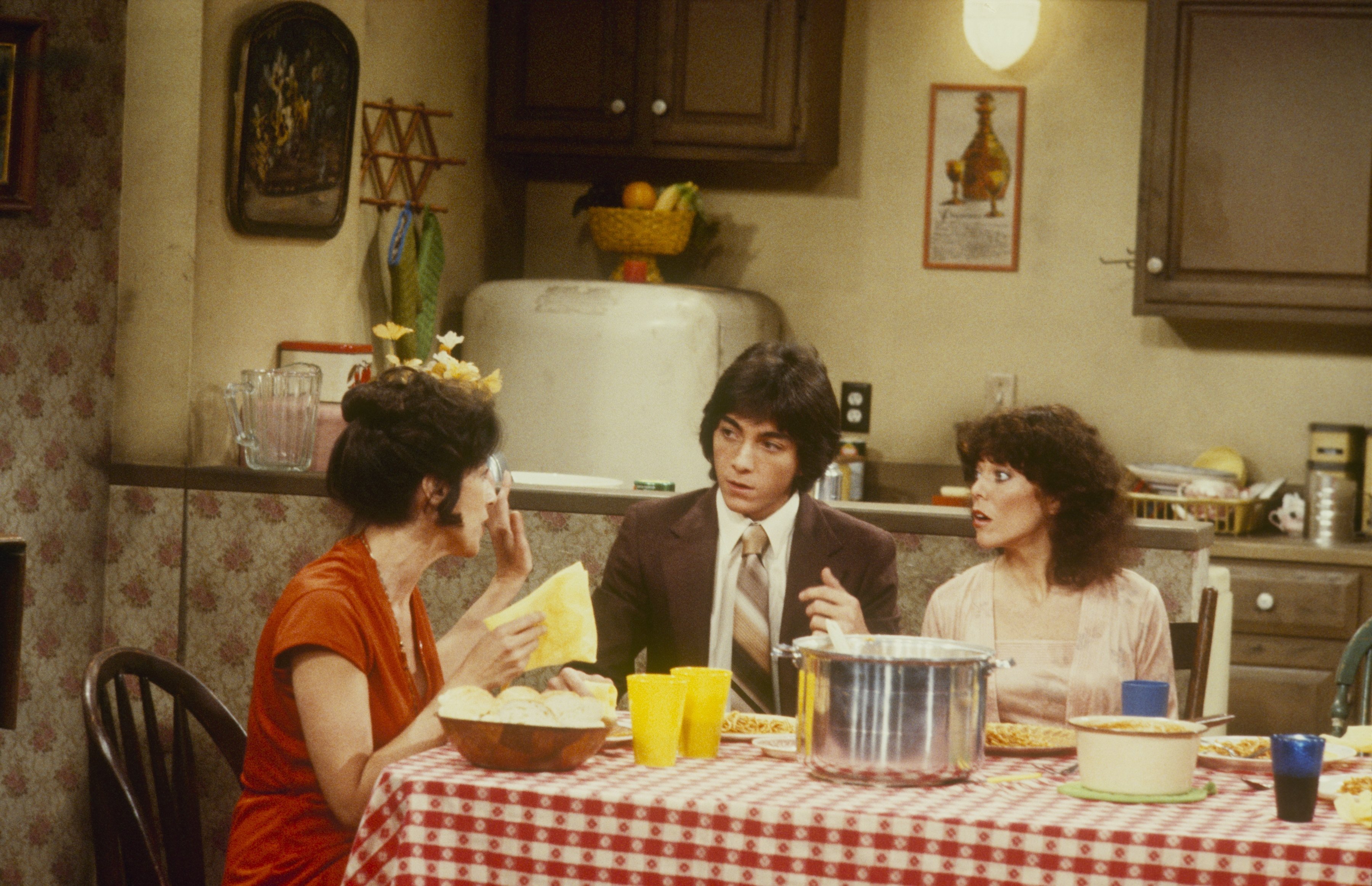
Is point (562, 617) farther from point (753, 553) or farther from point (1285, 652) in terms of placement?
point (1285, 652)

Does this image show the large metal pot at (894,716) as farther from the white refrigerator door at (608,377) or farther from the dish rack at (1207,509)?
the dish rack at (1207,509)

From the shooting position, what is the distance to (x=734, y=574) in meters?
2.40

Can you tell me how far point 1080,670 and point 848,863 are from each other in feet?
2.68

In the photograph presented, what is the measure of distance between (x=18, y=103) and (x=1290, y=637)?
3125mm

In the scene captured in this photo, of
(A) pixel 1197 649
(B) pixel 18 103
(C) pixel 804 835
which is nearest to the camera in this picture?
(C) pixel 804 835

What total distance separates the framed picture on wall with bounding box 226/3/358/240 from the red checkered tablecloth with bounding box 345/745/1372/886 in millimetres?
1843

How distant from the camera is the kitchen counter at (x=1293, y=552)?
3.99 m

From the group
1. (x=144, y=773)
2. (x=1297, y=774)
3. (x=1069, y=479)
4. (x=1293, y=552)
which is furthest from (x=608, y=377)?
(x=1297, y=774)

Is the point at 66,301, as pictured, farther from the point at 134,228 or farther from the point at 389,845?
the point at 389,845

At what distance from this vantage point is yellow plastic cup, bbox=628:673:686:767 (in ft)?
5.68

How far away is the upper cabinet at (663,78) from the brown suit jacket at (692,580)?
231 cm

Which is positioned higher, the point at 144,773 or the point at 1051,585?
the point at 1051,585

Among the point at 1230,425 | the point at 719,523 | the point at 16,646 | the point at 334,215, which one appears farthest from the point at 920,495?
the point at 16,646

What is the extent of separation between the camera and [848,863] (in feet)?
5.09
